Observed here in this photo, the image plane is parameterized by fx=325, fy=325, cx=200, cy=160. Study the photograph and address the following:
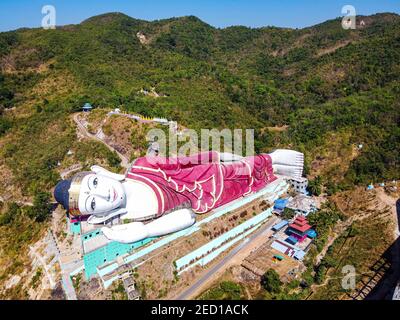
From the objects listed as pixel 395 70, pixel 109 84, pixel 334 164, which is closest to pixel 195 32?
pixel 109 84

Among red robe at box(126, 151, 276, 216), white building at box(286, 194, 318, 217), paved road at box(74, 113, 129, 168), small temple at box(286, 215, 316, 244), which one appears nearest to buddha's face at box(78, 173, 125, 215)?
red robe at box(126, 151, 276, 216)

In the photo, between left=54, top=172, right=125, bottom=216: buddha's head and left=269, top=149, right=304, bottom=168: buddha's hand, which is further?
left=269, top=149, right=304, bottom=168: buddha's hand

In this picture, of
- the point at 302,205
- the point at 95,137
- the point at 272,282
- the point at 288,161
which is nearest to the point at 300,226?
the point at 302,205

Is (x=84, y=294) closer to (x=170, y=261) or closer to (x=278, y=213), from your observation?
(x=170, y=261)

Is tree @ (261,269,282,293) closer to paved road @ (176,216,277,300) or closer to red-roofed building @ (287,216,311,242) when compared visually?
paved road @ (176,216,277,300)

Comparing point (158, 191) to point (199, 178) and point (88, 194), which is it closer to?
point (199, 178)

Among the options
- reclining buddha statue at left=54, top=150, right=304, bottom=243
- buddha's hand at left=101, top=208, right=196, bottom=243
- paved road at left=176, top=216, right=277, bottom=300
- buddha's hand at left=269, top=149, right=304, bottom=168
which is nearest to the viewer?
reclining buddha statue at left=54, top=150, right=304, bottom=243
